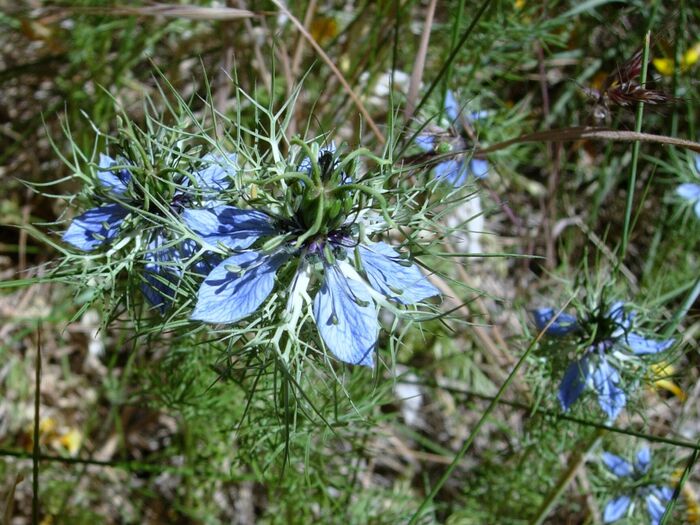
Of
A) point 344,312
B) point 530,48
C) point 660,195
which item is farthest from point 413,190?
point 660,195

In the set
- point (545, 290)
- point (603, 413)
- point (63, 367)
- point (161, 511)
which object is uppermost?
point (603, 413)

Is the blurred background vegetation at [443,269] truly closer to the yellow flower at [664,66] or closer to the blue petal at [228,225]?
the yellow flower at [664,66]

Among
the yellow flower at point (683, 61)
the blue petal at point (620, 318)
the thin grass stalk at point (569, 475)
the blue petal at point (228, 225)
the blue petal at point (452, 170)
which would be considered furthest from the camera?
the yellow flower at point (683, 61)

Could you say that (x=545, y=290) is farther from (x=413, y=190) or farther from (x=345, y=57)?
(x=413, y=190)

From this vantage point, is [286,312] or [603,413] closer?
[286,312]

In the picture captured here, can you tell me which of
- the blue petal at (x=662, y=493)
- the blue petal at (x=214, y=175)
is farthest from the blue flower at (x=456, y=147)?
the blue petal at (x=662, y=493)

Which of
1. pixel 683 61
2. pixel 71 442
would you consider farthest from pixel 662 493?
pixel 71 442

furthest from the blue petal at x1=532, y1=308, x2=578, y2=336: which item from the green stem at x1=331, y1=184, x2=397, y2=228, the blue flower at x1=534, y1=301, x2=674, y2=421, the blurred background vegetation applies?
the green stem at x1=331, y1=184, x2=397, y2=228
